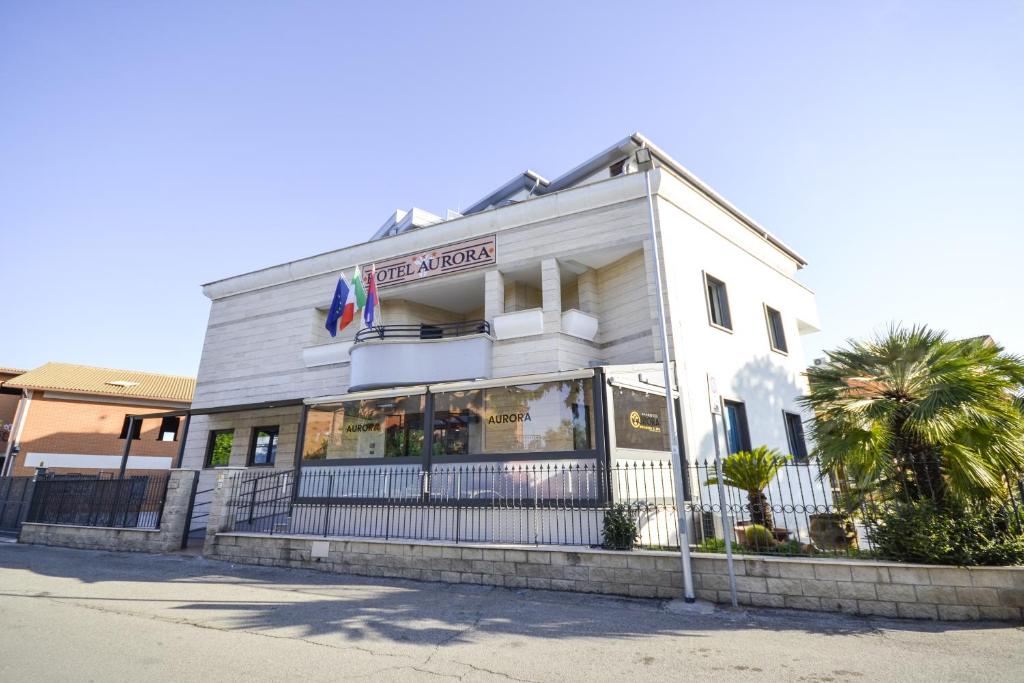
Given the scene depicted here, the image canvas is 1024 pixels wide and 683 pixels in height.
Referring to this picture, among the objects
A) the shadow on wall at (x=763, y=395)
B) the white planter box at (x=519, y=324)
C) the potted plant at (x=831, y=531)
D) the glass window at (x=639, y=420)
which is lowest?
the potted plant at (x=831, y=531)

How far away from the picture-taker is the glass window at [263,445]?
18016 mm

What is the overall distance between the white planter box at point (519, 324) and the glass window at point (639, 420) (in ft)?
12.1

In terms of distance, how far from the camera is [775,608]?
6797mm

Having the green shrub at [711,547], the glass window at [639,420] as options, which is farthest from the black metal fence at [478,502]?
the green shrub at [711,547]

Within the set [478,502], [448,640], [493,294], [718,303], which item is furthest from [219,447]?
[718,303]

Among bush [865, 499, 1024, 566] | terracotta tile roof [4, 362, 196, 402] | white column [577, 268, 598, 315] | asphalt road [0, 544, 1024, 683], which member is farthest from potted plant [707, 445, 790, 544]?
terracotta tile roof [4, 362, 196, 402]

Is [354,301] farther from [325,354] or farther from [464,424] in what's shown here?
[464,424]

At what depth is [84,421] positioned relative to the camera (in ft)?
100

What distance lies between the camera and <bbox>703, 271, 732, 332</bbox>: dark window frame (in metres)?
14.6

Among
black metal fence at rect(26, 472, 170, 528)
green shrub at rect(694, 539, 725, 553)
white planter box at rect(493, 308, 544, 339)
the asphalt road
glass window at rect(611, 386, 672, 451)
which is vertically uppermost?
white planter box at rect(493, 308, 544, 339)

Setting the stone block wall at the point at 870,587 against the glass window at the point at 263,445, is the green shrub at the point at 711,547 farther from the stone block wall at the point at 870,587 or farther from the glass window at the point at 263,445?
the glass window at the point at 263,445

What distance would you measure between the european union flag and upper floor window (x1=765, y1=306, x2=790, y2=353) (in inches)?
561

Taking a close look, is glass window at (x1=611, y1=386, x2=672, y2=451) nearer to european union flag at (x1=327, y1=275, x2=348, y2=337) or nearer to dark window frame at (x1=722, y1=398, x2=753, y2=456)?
dark window frame at (x1=722, y1=398, x2=753, y2=456)

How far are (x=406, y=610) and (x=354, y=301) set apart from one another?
1112 centimetres
